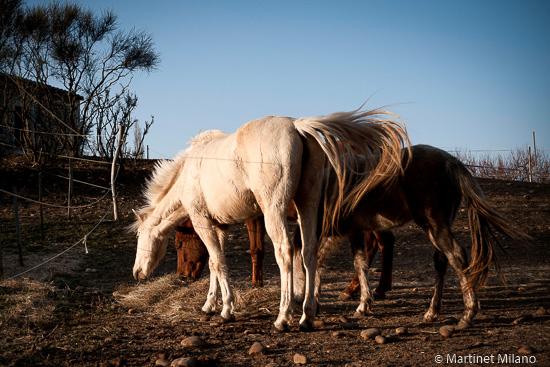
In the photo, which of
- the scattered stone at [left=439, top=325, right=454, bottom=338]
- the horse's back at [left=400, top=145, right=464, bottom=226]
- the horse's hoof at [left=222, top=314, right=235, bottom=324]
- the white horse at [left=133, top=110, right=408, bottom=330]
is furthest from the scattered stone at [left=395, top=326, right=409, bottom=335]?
the horse's hoof at [left=222, top=314, right=235, bottom=324]

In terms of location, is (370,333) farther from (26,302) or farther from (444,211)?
(26,302)

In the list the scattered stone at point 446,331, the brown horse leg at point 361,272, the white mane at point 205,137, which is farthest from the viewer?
the white mane at point 205,137

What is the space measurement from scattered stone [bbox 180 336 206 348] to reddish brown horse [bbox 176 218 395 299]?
2.27 metres

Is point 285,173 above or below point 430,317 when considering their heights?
above

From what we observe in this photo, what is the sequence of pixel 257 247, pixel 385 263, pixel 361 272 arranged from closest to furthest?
pixel 361 272, pixel 385 263, pixel 257 247

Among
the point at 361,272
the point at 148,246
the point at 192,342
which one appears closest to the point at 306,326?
the point at 192,342

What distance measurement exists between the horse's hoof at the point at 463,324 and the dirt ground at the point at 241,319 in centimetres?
7

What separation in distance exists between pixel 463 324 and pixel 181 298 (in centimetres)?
345

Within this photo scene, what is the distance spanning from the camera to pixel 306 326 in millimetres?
5148

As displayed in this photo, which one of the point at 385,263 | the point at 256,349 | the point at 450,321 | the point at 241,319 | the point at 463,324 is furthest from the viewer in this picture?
the point at 385,263

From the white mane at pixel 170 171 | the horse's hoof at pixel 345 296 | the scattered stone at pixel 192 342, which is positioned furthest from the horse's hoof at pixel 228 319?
the white mane at pixel 170 171

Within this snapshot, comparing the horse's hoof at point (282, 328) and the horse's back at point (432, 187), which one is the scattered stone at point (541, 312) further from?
the horse's hoof at point (282, 328)

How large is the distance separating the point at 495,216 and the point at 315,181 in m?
1.93

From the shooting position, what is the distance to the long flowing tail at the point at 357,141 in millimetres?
5215
